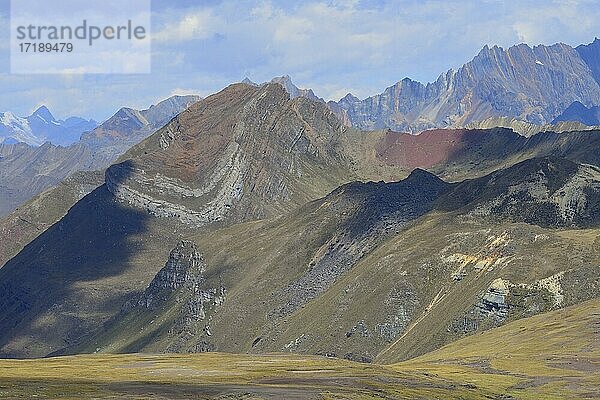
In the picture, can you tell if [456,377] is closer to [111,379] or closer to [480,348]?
[480,348]

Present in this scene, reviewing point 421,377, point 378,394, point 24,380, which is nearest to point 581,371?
point 421,377

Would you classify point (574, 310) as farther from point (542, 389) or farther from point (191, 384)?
point (191, 384)

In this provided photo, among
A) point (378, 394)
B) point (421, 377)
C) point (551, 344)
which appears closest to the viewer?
point (378, 394)

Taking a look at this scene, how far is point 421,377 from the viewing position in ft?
503

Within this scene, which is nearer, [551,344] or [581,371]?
[581,371]

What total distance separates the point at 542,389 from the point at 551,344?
3549 centimetres

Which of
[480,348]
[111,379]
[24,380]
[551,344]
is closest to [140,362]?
[111,379]

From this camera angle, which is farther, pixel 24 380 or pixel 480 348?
pixel 480 348

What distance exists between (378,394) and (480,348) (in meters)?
68.7

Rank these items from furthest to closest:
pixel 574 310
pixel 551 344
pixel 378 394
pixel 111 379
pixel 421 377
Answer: pixel 574 310 → pixel 551 344 → pixel 421 377 → pixel 111 379 → pixel 378 394

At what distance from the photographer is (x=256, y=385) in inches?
5281

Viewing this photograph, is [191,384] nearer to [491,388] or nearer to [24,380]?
[24,380]

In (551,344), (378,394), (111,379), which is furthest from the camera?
(551,344)

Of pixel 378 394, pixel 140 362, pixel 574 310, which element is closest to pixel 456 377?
pixel 378 394
